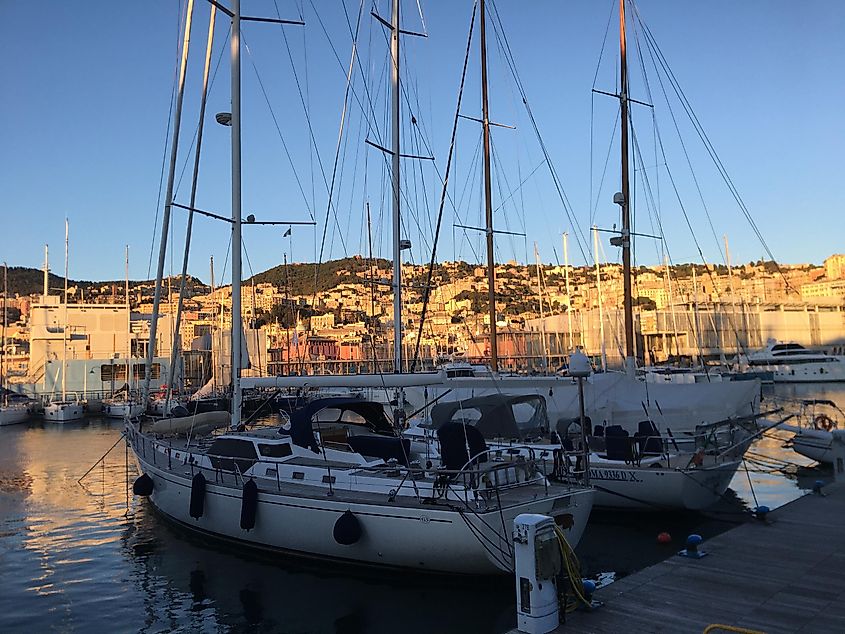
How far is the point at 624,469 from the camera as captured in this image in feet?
50.4

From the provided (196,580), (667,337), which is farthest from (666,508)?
(667,337)

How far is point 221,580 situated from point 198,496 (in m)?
2.29

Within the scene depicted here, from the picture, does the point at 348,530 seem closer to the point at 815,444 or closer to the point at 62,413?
the point at 815,444

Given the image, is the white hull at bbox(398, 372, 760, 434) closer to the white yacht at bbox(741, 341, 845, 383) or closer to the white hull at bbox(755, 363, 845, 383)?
the white yacht at bbox(741, 341, 845, 383)

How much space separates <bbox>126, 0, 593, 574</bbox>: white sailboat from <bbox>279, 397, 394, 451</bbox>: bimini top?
0.04m

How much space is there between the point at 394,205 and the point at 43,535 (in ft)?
46.7

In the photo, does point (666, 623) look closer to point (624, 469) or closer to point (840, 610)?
point (840, 610)

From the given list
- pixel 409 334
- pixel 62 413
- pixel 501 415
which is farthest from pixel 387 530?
pixel 409 334

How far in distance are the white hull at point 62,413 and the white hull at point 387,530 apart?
48.5 meters

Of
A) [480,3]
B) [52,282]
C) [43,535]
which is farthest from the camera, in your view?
[52,282]

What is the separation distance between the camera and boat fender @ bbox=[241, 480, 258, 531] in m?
12.6

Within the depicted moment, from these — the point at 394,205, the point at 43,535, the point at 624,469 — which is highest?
the point at 394,205

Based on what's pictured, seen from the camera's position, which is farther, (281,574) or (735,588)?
(281,574)

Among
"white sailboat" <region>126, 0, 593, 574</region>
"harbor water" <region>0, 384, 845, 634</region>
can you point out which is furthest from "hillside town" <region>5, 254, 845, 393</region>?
"white sailboat" <region>126, 0, 593, 574</region>
